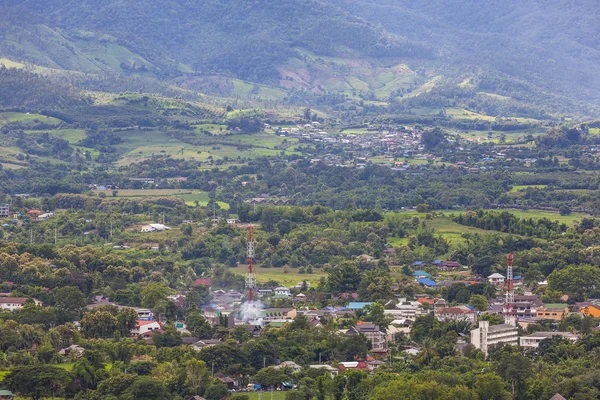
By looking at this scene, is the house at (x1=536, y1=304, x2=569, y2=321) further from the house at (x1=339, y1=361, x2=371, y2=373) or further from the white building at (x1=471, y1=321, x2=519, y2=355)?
the house at (x1=339, y1=361, x2=371, y2=373)

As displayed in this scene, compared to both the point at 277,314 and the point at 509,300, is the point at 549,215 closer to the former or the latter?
the point at 509,300

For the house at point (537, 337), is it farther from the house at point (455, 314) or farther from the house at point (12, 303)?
the house at point (12, 303)

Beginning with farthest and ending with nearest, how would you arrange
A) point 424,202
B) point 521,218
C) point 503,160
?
point 503,160 < point 424,202 < point 521,218

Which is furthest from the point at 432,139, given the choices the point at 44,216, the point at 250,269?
the point at 250,269

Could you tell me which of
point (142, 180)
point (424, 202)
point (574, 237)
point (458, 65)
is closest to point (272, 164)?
point (142, 180)

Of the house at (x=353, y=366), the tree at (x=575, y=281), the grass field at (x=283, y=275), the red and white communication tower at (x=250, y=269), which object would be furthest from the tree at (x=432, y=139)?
the house at (x=353, y=366)

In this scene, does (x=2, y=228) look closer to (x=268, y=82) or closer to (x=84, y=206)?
(x=84, y=206)

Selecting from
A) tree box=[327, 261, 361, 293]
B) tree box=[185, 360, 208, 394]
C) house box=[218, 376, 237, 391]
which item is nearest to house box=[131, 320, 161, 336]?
house box=[218, 376, 237, 391]
